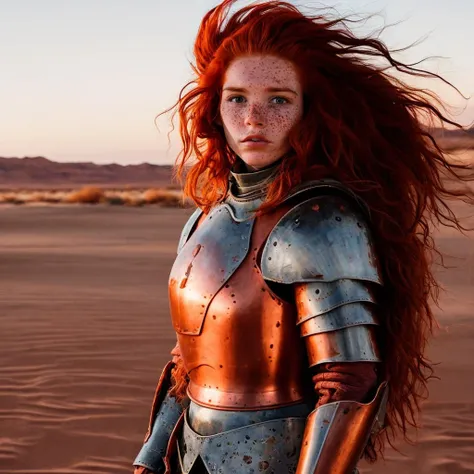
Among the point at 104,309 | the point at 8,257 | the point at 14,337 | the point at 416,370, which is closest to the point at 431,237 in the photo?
the point at 416,370

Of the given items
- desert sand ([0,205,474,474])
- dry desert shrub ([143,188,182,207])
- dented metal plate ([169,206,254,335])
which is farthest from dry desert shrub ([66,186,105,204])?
dented metal plate ([169,206,254,335])

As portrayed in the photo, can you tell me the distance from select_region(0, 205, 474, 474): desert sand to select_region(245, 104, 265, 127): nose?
1.51 meters

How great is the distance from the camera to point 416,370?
196 centimetres

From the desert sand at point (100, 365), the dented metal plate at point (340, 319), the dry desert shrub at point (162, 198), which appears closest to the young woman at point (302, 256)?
the dented metal plate at point (340, 319)

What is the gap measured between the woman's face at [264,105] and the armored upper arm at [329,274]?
7.6 inches

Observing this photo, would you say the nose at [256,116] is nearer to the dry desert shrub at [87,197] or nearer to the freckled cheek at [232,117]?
the freckled cheek at [232,117]

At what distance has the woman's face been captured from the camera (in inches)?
74.0

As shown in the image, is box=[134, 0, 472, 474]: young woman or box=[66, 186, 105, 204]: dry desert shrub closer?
box=[134, 0, 472, 474]: young woman

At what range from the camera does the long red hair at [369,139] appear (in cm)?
188

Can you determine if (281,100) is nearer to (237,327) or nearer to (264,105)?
(264,105)

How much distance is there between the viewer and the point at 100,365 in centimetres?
638

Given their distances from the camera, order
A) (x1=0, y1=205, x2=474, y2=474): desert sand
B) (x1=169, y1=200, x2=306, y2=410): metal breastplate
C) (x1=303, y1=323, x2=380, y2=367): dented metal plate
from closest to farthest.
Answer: (x1=303, y1=323, x2=380, y2=367): dented metal plate < (x1=169, y1=200, x2=306, y2=410): metal breastplate < (x1=0, y1=205, x2=474, y2=474): desert sand

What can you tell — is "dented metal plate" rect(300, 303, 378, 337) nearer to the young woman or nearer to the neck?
the young woman

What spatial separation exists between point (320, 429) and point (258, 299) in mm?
312
